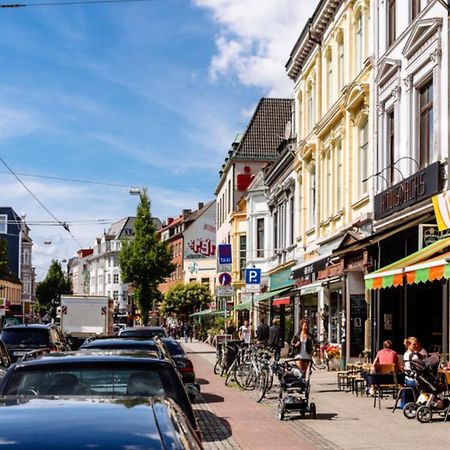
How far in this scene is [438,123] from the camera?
63.8 ft

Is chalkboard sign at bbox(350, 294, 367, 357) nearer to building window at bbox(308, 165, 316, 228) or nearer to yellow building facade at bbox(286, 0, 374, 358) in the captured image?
yellow building facade at bbox(286, 0, 374, 358)

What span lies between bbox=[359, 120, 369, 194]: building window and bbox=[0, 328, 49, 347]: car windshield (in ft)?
32.5

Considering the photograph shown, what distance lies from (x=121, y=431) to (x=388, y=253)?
2040 centimetres

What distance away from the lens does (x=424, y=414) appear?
572 inches

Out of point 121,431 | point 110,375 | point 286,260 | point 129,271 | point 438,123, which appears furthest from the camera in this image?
point 129,271

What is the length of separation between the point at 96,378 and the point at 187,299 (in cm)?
7550

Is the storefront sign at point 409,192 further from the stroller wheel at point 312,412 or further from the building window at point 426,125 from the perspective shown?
the stroller wheel at point 312,412

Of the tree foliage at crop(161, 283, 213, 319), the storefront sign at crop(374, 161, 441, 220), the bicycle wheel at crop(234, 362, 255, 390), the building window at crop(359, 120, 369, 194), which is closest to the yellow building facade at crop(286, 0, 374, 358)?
the building window at crop(359, 120, 369, 194)

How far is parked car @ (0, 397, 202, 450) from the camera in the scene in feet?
11.3

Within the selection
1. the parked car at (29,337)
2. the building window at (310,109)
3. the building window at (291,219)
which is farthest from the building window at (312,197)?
the parked car at (29,337)

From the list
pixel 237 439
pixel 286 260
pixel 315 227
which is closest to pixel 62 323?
pixel 286 260

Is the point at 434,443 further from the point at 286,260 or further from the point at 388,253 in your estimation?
the point at 286,260

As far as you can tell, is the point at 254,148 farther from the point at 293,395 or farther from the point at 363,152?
the point at 293,395

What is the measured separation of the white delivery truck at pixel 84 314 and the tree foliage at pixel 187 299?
38.1 meters
